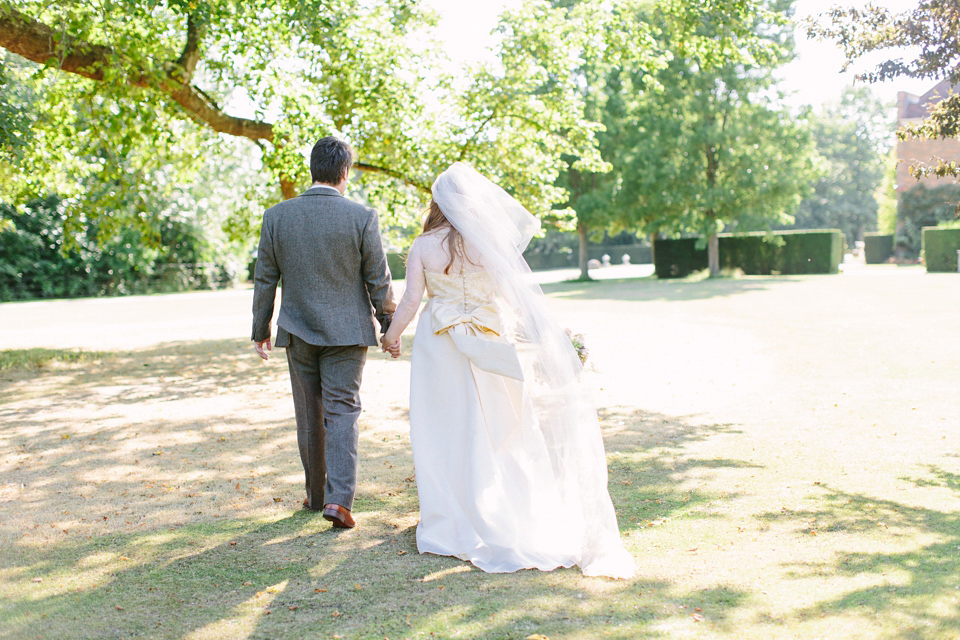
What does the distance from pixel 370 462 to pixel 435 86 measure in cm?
960

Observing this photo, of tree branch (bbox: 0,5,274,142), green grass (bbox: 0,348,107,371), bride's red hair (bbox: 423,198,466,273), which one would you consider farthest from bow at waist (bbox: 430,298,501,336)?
green grass (bbox: 0,348,107,371)

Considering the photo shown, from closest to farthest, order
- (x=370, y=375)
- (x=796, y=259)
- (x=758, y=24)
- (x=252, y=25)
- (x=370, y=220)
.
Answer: (x=370, y=220) < (x=370, y=375) < (x=252, y=25) < (x=758, y=24) < (x=796, y=259)

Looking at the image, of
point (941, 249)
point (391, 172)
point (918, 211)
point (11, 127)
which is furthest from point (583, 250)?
point (11, 127)

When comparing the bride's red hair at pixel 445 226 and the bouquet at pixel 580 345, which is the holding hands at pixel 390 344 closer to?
the bride's red hair at pixel 445 226

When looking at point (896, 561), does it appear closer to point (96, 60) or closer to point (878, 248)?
point (96, 60)

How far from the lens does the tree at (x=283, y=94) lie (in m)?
10.2

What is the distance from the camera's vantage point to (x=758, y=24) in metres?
35.0

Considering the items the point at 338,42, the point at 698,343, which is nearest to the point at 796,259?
the point at 698,343

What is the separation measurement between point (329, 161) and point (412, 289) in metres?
0.86

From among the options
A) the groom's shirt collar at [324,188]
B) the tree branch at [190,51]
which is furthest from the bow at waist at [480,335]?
the tree branch at [190,51]

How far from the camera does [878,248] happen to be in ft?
157

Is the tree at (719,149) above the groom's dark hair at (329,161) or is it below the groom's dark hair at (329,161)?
above

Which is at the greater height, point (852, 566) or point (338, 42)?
point (338, 42)

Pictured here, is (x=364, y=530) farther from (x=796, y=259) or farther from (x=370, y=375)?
(x=796, y=259)
